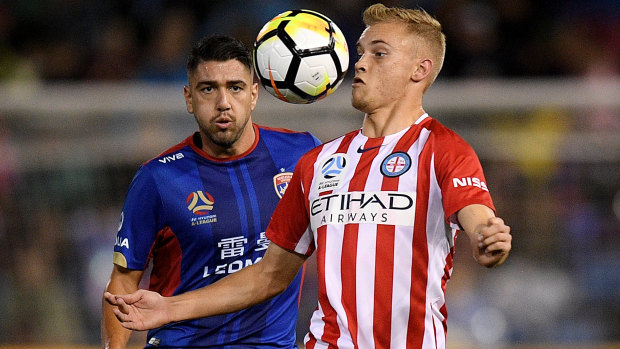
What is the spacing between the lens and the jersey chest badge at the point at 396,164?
3.65 meters

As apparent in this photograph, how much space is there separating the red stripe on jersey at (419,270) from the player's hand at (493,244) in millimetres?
573

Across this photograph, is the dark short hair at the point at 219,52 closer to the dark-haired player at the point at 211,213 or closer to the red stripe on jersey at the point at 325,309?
the dark-haired player at the point at 211,213

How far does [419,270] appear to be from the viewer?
140 inches

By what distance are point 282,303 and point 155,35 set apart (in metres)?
5.79

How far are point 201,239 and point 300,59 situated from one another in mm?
1020

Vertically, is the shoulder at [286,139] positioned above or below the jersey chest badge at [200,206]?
above

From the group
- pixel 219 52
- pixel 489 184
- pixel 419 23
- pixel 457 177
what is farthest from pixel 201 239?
pixel 489 184

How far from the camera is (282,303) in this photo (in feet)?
15.6

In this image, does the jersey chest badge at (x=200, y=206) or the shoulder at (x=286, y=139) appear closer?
the jersey chest badge at (x=200, y=206)

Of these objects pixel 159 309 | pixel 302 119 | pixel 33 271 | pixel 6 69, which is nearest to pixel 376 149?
pixel 159 309

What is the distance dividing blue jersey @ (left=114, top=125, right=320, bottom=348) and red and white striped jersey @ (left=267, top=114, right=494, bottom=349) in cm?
95

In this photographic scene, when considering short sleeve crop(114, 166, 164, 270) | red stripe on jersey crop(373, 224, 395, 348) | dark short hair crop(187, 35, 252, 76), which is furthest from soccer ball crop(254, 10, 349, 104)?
red stripe on jersey crop(373, 224, 395, 348)

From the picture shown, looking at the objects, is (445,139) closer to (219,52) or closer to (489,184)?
(219,52)

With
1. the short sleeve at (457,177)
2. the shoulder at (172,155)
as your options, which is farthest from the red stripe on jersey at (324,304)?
the shoulder at (172,155)
